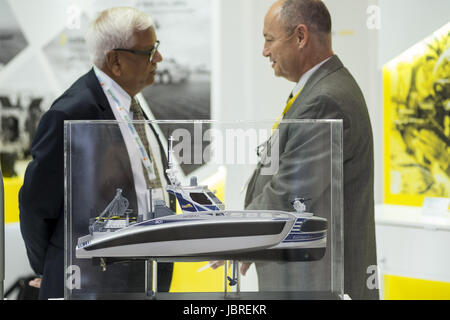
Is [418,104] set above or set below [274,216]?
above

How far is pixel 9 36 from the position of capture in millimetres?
3045

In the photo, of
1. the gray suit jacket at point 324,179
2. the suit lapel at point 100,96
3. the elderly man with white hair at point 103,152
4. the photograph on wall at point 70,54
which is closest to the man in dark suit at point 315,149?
the gray suit jacket at point 324,179

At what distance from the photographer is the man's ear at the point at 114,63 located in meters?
2.51

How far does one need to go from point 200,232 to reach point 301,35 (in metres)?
1.31

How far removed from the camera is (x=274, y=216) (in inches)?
61.7

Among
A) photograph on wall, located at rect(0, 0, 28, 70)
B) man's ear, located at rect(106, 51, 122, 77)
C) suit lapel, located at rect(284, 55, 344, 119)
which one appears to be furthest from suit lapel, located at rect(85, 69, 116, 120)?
photograph on wall, located at rect(0, 0, 28, 70)

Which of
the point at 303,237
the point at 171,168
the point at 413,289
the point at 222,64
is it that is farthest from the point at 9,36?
the point at 413,289

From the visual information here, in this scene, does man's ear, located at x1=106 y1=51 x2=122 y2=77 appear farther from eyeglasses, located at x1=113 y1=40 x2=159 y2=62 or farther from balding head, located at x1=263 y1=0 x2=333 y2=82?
balding head, located at x1=263 y1=0 x2=333 y2=82

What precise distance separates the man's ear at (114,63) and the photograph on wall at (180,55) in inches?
14.8

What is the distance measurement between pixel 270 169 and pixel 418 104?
5.93 ft

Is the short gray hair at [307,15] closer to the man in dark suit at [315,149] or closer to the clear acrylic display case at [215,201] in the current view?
the man in dark suit at [315,149]
